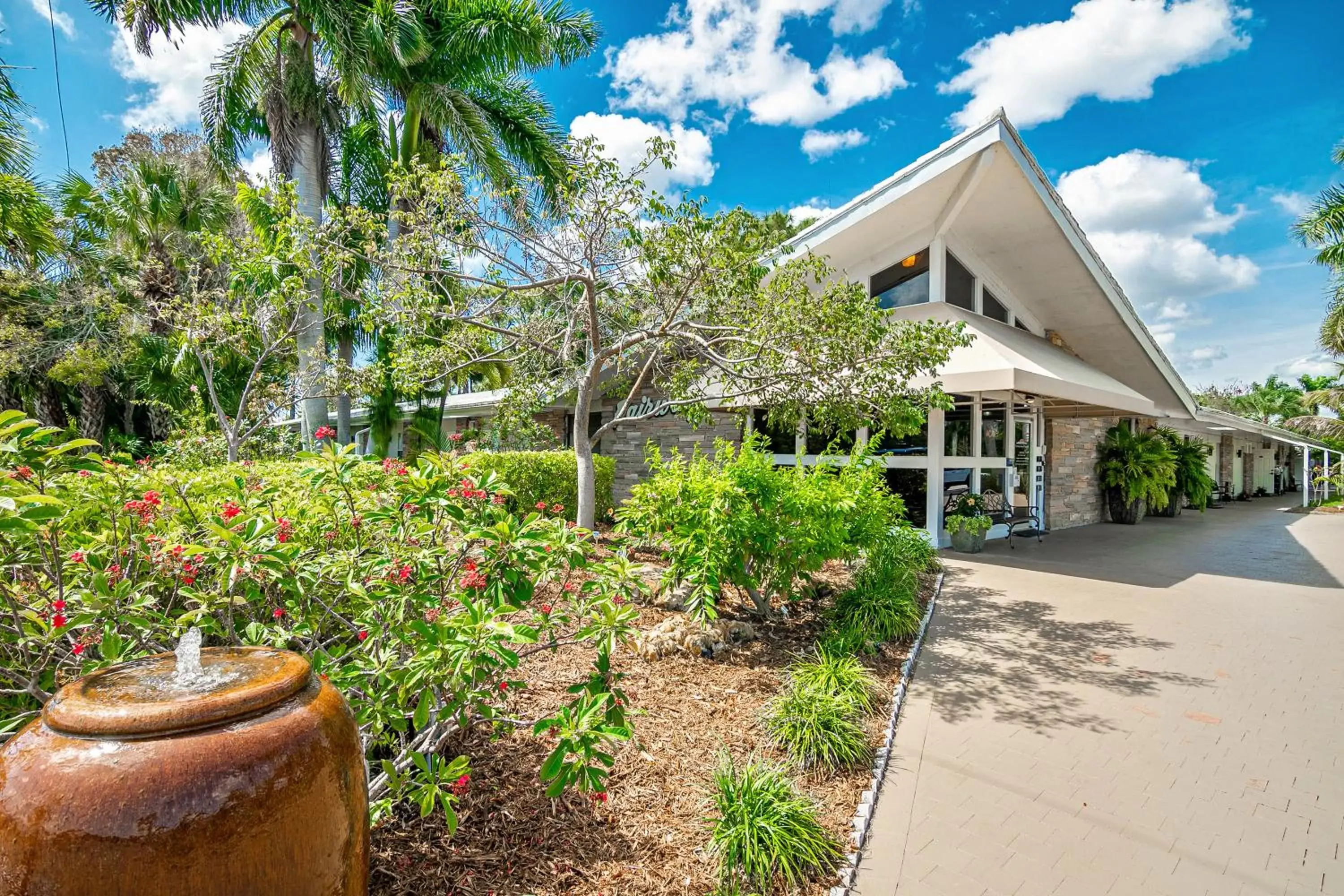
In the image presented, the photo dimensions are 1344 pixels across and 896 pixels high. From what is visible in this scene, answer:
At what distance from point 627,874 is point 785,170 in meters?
11.3

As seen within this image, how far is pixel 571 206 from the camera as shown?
6.41 metres

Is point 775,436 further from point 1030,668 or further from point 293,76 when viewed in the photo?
point 293,76

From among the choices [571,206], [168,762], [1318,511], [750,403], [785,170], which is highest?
[785,170]

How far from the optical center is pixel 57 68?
8867 mm

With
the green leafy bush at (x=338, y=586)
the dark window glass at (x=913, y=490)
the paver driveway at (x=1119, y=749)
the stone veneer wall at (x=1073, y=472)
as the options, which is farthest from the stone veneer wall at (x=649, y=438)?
the green leafy bush at (x=338, y=586)

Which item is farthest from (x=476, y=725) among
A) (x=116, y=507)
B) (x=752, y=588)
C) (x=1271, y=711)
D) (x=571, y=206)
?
(x=1271, y=711)

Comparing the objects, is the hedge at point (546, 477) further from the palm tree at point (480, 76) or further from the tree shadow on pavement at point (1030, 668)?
the palm tree at point (480, 76)

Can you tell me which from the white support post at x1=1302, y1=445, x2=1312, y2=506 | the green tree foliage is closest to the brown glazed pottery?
the green tree foliage

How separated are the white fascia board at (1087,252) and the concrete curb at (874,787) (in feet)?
23.8

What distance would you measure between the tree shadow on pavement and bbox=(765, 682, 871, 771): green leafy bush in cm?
94

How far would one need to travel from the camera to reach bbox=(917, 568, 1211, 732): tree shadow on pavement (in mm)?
4555

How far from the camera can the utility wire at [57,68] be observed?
320 inches

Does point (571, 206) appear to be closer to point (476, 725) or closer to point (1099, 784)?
point (476, 725)

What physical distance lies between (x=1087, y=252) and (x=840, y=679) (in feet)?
31.7
